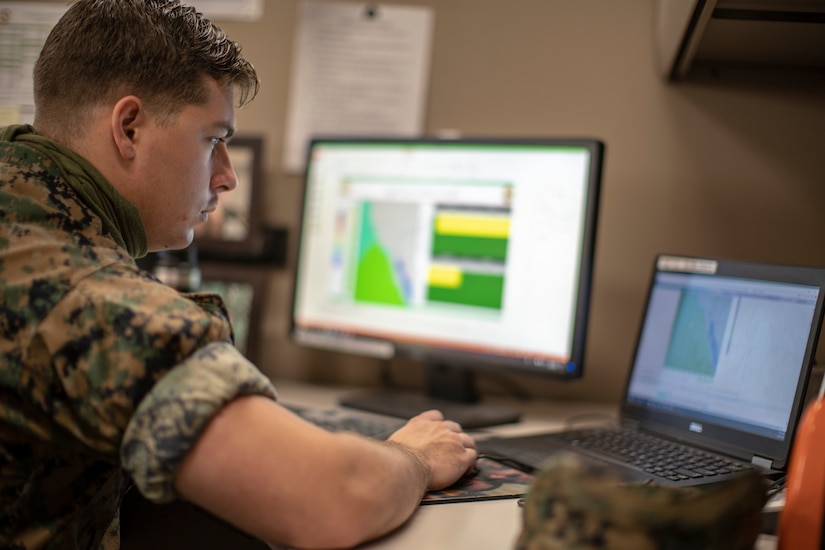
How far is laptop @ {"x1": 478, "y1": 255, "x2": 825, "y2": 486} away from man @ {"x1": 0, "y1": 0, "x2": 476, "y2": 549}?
0.26 metres

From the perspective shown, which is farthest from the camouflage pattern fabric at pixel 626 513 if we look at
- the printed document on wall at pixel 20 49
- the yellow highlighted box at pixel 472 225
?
the printed document on wall at pixel 20 49

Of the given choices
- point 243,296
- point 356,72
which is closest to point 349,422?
point 243,296

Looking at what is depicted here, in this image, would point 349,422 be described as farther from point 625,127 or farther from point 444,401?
point 625,127

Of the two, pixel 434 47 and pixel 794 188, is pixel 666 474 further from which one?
pixel 434 47

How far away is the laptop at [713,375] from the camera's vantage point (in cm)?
102

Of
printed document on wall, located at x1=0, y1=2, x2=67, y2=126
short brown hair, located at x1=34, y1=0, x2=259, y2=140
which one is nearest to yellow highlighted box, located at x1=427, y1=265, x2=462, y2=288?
short brown hair, located at x1=34, y1=0, x2=259, y2=140

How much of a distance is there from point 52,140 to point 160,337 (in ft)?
1.07

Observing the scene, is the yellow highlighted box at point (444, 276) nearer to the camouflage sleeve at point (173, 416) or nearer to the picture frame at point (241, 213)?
the picture frame at point (241, 213)

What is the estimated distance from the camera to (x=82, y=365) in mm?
697

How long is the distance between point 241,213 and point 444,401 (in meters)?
0.59

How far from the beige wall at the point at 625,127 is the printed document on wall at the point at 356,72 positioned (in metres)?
0.03

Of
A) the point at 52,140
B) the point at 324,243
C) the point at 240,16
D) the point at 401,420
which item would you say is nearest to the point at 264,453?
the point at 52,140

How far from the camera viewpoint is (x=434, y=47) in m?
1.62

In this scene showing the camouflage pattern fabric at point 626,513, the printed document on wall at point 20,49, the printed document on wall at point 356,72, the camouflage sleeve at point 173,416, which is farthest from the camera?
the printed document on wall at point 20,49
